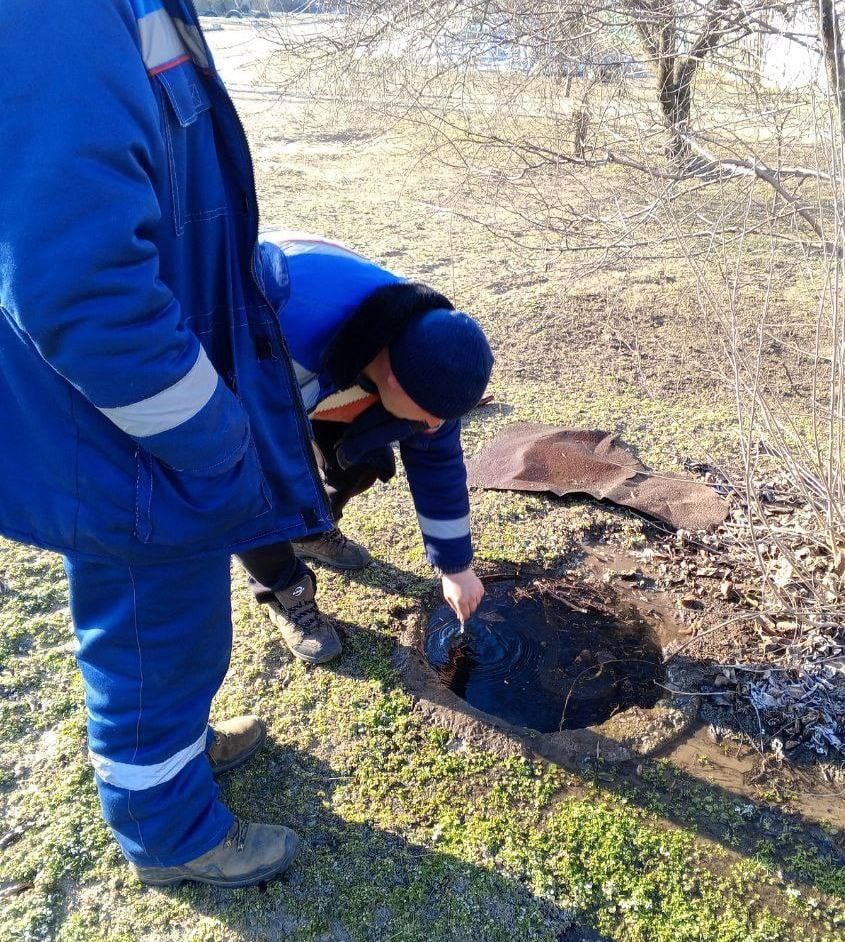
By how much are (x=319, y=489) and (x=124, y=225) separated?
2.56ft

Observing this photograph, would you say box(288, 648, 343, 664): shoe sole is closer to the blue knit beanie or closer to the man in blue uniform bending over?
the man in blue uniform bending over

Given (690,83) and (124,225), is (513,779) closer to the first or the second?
(124,225)

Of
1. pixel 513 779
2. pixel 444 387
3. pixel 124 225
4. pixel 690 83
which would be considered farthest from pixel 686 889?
pixel 690 83

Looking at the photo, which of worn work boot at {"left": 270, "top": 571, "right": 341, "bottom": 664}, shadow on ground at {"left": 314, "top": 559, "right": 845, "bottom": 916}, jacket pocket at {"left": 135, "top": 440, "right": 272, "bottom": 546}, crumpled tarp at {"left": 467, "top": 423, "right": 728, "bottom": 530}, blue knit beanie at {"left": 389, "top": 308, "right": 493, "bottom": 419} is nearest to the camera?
jacket pocket at {"left": 135, "top": 440, "right": 272, "bottom": 546}

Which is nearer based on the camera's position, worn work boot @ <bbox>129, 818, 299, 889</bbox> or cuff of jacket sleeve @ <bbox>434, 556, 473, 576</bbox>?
worn work boot @ <bbox>129, 818, 299, 889</bbox>

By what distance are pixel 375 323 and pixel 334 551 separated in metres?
1.33

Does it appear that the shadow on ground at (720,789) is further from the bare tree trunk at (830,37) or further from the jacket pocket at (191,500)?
the bare tree trunk at (830,37)

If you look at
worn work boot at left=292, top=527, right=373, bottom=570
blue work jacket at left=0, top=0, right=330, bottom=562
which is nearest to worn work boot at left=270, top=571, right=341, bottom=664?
worn work boot at left=292, top=527, right=373, bottom=570

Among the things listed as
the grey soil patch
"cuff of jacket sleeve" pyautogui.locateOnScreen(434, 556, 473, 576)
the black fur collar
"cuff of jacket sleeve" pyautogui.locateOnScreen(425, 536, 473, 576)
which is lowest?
the grey soil patch

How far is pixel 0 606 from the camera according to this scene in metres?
2.75

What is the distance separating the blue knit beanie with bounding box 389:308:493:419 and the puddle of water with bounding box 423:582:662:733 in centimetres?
122

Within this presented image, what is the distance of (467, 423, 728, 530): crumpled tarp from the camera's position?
10.6 feet

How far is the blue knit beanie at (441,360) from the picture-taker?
1.75m

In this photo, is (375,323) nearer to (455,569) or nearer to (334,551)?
(455,569)
